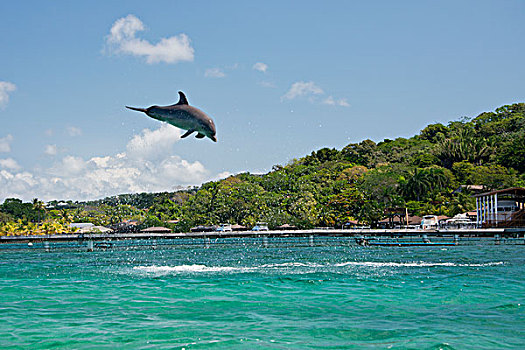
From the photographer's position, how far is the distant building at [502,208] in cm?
4559

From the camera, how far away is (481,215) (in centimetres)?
5147

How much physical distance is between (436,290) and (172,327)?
325 inches

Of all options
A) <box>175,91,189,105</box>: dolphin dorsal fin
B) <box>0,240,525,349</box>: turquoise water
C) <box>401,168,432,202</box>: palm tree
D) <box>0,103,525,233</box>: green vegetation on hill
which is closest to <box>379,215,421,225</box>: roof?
<box>0,103,525,233</box>: green vegetation on hill

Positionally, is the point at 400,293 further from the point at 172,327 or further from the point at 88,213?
the point at 88,213

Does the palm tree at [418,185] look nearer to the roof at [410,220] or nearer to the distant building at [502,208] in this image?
the roof at [410,220]

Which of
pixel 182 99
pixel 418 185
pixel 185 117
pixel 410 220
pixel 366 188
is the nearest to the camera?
pixel 185 117

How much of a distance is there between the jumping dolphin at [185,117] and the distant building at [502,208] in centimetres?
4444

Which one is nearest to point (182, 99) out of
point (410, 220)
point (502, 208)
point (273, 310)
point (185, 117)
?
point (185, 117)

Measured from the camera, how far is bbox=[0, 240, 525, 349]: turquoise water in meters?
9.10

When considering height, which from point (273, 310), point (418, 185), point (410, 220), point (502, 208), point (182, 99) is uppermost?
point (418, 185)

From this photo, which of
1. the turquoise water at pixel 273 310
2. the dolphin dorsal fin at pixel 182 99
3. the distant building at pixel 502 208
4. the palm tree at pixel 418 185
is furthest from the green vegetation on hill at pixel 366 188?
the dolphin dorsal fin at pixel 182 99

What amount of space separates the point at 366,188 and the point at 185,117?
66708 millimetres

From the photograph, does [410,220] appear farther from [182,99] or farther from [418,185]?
[182,99]

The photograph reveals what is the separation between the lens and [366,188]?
71.8 metres
